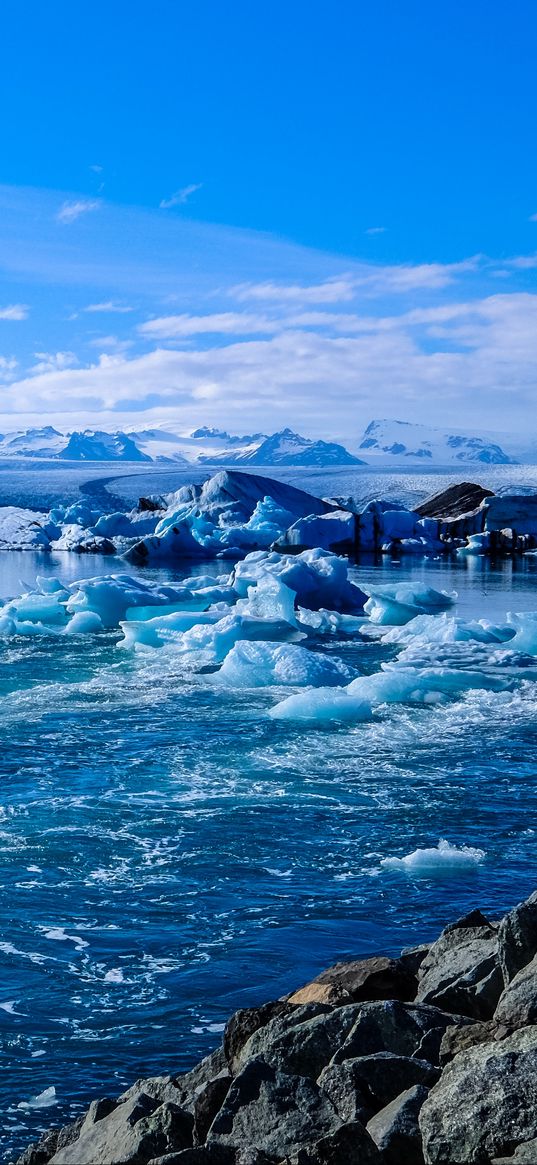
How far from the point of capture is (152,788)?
6086mm

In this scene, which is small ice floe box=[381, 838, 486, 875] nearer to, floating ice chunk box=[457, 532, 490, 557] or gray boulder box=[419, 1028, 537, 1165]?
gray boulder box=[419, 1028, 537, 1165]

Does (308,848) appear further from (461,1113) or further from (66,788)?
(461,1113)

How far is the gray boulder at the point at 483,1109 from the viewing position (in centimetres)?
204

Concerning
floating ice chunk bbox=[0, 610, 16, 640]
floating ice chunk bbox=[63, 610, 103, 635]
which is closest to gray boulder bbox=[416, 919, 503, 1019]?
floating ice chunk bbox=[0, 610, 16, 640]

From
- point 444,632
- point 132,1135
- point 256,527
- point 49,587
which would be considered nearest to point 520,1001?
point 132,1135

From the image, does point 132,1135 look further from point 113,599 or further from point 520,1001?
point 113,599

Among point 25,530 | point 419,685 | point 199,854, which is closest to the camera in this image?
point 199,854

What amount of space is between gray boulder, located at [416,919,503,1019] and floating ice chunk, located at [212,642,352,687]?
607 centimetres

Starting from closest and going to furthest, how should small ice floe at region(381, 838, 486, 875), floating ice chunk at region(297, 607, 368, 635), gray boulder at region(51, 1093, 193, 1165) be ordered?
gray boulder at region(51, 1093, 193, 1165)
small ice floe at region(381, 838, 486, 875)
floating ice chunk at region(297, 607, 368, 635)

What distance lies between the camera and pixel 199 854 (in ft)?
16.2

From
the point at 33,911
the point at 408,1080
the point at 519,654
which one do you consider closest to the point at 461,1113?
the point at 408,1080

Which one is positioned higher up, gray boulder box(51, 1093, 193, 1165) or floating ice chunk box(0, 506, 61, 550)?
floating ice chunk box(0, 506, 61, 550)

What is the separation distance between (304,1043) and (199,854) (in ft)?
7.70

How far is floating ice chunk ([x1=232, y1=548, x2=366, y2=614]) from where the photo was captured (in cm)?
1552
